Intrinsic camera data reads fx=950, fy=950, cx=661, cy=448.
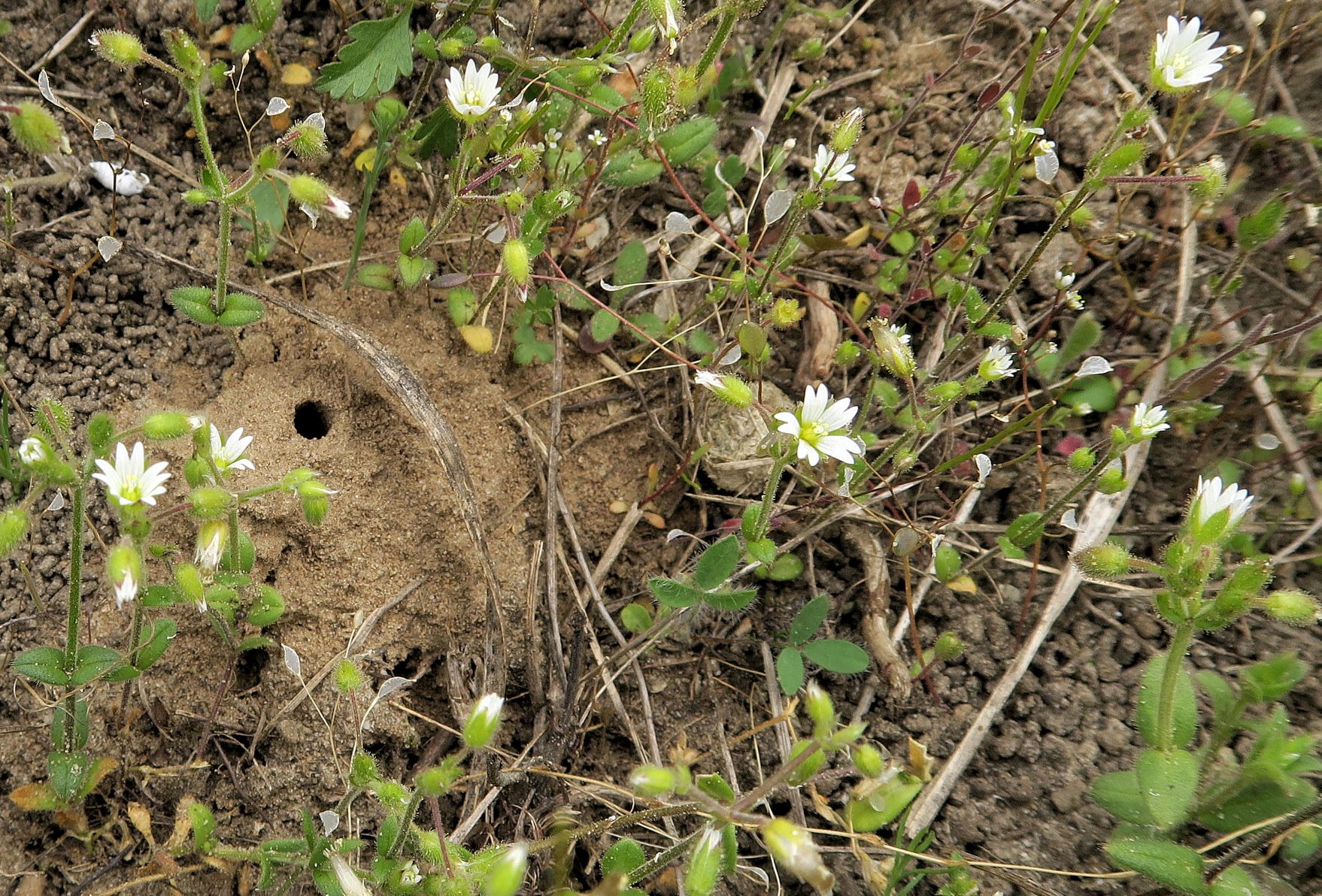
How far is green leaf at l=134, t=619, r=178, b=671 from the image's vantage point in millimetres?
2092

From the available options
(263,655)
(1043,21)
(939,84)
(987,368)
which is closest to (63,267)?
(263,655)

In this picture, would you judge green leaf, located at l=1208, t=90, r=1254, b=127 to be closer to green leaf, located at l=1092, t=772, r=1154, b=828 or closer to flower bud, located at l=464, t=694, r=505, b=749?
green leaf, located at l=1092, t=772, r=1154, b=828

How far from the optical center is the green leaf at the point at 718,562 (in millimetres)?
2254

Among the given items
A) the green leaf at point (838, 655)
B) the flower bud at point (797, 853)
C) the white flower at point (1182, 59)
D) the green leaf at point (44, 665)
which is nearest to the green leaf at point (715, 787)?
the flower bud at point (797, 853)

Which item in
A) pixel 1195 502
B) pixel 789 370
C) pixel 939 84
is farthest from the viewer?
pixel 939 84

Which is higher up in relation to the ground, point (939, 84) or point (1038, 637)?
point (939, 84)

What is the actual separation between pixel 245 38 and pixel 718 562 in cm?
193

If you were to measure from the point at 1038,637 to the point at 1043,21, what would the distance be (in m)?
2.05

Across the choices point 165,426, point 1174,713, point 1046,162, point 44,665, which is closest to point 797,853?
point 1174,713

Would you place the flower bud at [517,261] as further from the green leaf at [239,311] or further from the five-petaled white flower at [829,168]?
the five-petaled white flower at [829,168]

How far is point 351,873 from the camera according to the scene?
1.92 meters

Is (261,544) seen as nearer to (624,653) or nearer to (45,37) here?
(624,653)

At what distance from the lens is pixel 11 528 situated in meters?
1.83

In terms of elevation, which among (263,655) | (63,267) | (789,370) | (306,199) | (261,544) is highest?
(306,199)
